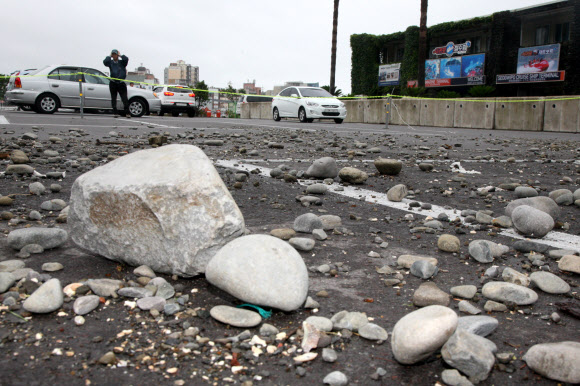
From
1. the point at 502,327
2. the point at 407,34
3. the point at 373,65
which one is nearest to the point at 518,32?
the point at 407,34

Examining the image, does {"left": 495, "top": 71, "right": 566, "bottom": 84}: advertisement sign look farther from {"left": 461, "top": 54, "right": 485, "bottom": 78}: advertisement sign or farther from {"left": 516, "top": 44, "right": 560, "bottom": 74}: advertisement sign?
{"left": 461, "top": 54, "right": 485, "bottom": 78}: advertisement sign

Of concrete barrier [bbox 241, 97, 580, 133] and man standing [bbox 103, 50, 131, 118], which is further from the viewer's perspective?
concrete barrier [bbox 241, 97, 580, 133]

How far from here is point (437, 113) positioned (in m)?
20.9

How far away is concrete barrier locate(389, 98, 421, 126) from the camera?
2173 cm

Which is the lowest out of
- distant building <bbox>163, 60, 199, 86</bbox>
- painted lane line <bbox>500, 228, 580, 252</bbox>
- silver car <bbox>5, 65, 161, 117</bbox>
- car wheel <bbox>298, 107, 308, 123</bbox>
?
painted lane line <bbox>500, 228, 580, 252</bbox>

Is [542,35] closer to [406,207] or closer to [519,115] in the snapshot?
[519,115]

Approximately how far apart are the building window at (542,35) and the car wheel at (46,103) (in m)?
28.8

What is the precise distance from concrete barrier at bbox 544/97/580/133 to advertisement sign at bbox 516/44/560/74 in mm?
15199

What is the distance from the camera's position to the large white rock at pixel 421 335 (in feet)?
5.51

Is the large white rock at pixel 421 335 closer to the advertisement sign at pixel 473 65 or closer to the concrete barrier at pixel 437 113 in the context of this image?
the concrete barrier at pixel 437 113

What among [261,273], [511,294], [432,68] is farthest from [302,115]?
[432,68]

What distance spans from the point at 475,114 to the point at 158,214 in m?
18.8

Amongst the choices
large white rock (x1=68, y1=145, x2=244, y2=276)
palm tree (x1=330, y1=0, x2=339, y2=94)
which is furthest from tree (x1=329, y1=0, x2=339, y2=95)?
large white rock (x1=68, y1=145, x2=244, y2=276)

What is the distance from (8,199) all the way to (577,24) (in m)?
32.6
